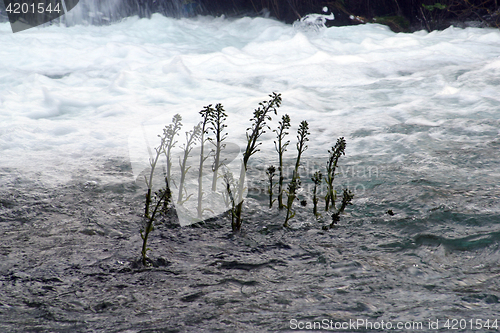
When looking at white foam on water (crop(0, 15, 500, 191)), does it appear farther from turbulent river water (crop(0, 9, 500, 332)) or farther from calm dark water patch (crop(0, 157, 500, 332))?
calm dark water patch (crop(0, 157, 500, 332))

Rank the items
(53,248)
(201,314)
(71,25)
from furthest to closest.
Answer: (71,25), (53,248), (201,314)

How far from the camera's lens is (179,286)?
2.38m

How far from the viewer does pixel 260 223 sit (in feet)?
10.7

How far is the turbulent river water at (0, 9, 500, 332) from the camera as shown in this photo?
216 centimetres

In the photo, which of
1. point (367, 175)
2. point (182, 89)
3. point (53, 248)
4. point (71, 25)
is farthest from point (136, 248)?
point (71, 25)

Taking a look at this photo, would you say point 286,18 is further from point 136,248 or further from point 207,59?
point 136,248

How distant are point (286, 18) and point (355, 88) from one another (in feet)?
30.6

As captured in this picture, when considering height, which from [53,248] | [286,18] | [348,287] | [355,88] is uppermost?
[286,18]

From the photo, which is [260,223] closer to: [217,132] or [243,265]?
[243,265]

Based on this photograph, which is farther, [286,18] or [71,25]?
[286,18]

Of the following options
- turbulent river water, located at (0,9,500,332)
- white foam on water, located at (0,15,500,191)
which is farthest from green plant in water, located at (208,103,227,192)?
white foam on water, located at (0,15,500,191)

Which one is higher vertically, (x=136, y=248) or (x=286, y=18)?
(x=286, y=18)

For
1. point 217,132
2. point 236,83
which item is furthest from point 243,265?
point 236,83

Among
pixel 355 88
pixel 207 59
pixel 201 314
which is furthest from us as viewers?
pixel 207 59
